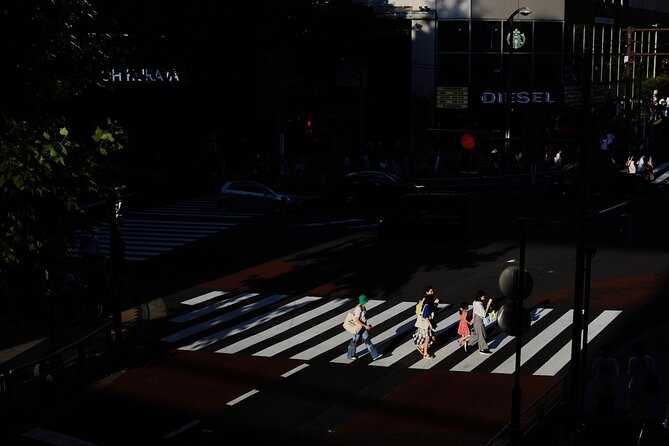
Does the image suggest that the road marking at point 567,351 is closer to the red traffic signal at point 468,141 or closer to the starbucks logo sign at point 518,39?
the red traffic signal at point 468,141

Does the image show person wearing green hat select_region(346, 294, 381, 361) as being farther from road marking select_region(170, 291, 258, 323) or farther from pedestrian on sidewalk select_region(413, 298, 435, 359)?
road marking select_region(170, 291, 258, 323)

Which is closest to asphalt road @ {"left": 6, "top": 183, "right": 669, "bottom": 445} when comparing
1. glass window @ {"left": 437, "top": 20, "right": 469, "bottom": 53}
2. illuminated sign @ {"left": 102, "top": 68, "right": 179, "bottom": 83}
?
illuminated sign @ {"left": 102, "top": 68, "right": 179, "bottom": 83}

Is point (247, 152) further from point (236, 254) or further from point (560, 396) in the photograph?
point (560, 396)

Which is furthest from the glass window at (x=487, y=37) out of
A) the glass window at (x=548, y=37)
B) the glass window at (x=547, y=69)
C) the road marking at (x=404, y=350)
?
the road marking at (x=404, y=350)

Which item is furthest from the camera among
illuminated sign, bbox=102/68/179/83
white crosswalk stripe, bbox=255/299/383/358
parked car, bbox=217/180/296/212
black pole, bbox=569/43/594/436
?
illuminated sign, bbox=102/68/179/83

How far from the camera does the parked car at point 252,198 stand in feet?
154

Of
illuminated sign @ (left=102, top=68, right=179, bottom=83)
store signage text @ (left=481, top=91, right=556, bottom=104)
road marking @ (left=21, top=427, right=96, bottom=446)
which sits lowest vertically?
road marking @ (left=21, top=427, right=96, bottom=446)

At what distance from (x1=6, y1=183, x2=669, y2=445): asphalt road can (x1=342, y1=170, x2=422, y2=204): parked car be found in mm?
3382

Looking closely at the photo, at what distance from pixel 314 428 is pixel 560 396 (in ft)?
16.7

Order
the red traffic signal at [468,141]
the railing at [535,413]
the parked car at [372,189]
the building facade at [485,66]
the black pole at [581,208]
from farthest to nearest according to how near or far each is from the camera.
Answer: the building facade at [485,66] → the red traffic signal at [468,141] → the parked car at [372,189] → the black pole at [581,208] → the railing at [535,413]

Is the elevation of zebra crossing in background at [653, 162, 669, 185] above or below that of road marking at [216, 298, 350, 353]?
above

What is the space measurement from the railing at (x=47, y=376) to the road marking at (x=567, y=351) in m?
9.93

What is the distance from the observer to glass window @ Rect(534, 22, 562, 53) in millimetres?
69688

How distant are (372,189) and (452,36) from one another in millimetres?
23474
